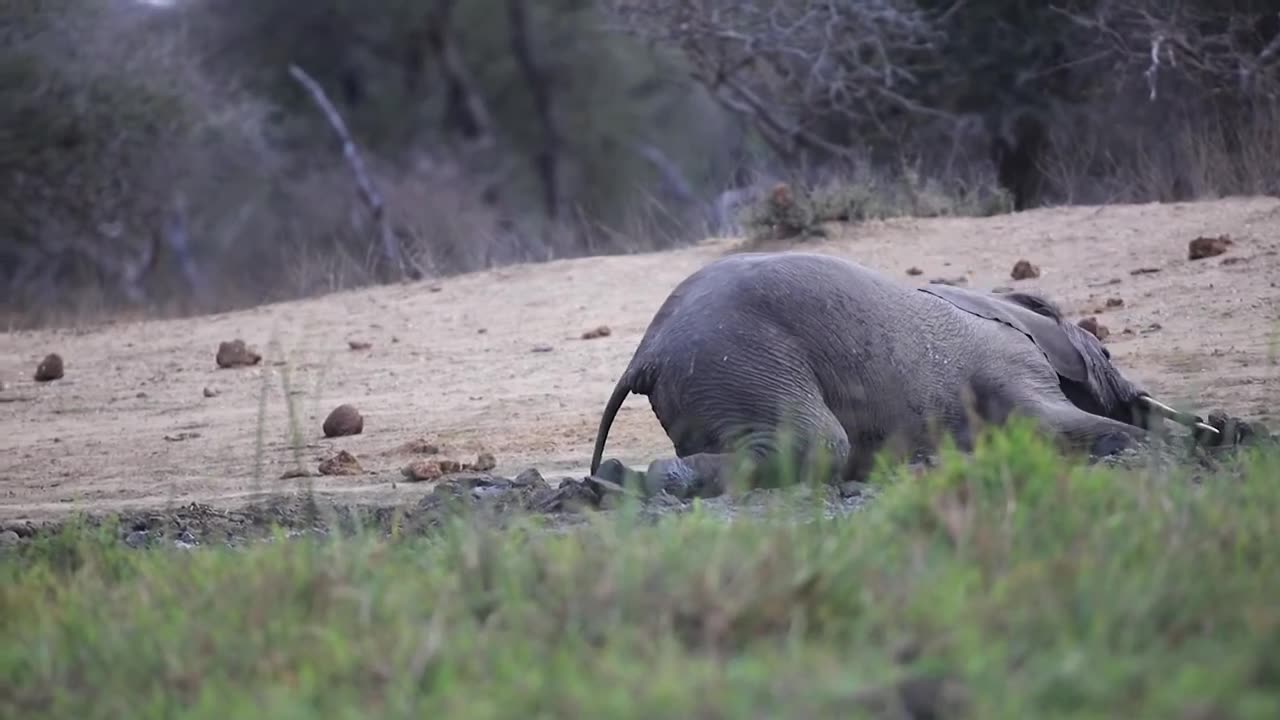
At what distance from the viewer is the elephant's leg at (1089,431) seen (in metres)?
6.04

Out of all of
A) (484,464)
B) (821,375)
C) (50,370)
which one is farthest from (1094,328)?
(50,370)

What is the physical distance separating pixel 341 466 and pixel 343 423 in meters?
0.94

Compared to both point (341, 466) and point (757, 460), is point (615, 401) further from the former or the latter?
point (341, 466)

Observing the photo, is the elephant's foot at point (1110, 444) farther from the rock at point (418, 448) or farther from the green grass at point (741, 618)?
the rock at point (418, 448)

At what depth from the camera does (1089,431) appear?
6121 mm

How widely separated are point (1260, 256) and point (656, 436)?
4.13 metres

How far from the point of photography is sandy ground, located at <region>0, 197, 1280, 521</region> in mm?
7469

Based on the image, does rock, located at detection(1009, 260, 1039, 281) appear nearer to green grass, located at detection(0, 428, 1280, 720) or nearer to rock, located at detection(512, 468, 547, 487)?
rock, located at detection(512, 468, 547, 487)

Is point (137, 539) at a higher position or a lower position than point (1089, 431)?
higher

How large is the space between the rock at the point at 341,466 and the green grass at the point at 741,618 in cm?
306

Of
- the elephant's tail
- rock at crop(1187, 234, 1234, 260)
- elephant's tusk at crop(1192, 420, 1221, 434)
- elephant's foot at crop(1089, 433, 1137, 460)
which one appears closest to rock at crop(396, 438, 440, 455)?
the elephant's tail

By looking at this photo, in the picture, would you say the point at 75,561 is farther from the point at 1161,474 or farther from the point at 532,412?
the point at 532,412

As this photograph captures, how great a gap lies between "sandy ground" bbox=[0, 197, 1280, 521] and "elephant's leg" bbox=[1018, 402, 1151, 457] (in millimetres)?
792

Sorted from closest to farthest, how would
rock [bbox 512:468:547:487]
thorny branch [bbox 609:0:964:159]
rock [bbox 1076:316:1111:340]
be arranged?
rock [bbox 512:468:547:487]
rock [bbox 1076:316:1111:340]
thorny branch [bbox 609:0:964:159]
